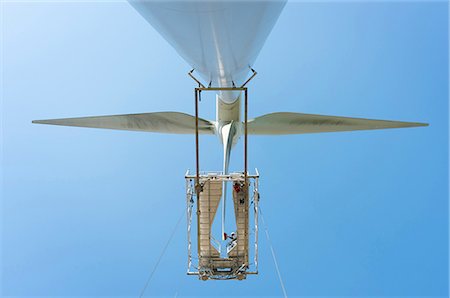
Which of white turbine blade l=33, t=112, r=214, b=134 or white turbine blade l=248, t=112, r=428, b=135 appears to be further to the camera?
white turbine blade l=248, t=112, r=428, b=135

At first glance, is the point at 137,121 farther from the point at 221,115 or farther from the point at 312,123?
the point at 312,123

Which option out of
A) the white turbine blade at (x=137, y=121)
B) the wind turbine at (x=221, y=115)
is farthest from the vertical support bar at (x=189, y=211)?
the white turbine blade at (x=137, y=121)

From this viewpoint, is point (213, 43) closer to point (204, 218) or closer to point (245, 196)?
point (245, 196)

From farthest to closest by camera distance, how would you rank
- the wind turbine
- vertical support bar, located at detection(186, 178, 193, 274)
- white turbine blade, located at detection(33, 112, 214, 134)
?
vertical support bar, located at detection(186, 178, 193, 274) < white turbine blade, located at detection(33, 112, 214, 134) < the wind turbine

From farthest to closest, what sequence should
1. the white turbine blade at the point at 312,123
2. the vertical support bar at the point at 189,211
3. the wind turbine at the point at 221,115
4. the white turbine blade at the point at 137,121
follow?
the vertical support bar at the point at 189,211 < the white turbine blade at the point at 312,123 < the white turbine blade at the point at 137,121 < the wind turbine at the point at 221,115

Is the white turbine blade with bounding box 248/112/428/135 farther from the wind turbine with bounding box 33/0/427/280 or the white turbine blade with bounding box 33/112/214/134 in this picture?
the white turbine blade with bounding box 33/112/214/134

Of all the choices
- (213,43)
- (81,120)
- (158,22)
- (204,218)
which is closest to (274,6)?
(213,43)

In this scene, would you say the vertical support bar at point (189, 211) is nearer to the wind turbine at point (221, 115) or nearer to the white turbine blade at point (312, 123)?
the wind turbine at point (221, 115)

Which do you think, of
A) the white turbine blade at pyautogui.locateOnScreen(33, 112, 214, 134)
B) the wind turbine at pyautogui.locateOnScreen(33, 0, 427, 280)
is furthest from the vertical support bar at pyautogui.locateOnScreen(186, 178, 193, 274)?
the white turbine blade at pyautogui.locateOnScreen(33, 112, 214, 134)

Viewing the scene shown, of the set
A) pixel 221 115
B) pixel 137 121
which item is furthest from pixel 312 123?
pixel 137 121
